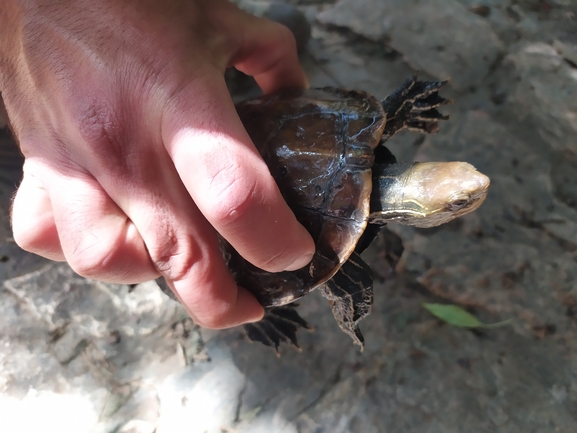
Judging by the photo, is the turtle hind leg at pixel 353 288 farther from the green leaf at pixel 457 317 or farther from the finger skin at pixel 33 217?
the finger skin at pixel 33 217

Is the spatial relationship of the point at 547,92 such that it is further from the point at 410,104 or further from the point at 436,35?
the point at 410,104

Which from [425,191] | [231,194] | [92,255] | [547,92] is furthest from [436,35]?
[92,255]

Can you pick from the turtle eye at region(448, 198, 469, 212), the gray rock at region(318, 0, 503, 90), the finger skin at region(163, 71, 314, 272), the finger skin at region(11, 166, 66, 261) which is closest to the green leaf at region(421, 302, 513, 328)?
the turtle eye at region(448, 198, 469, 212)

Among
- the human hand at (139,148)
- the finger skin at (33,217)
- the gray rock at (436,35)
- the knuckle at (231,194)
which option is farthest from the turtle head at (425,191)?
the gray rock at (436,35)

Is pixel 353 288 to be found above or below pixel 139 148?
below

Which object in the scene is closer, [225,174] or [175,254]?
[225,174]
